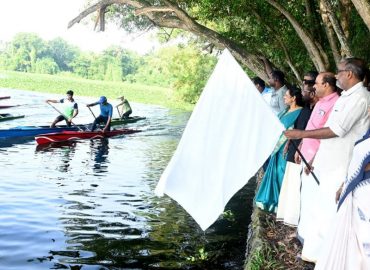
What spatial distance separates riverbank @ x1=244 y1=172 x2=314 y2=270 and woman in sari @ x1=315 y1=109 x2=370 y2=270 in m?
1.20

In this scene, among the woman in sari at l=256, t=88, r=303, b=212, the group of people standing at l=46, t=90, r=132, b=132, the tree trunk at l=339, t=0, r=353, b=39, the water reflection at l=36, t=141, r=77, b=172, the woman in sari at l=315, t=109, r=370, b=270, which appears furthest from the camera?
the group of people standing at l=46, t=90, r=132, b=132

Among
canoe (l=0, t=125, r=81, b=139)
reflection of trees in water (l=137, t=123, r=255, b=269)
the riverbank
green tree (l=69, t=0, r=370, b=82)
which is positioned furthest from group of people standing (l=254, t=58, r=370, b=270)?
canoe (l=0, t=125, r=81, b=139)

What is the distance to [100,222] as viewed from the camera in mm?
7855

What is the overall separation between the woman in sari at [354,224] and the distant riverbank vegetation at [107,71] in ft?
145

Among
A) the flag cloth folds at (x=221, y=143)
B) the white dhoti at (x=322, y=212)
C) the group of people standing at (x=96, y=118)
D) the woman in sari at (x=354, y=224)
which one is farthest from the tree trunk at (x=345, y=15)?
the group of people standing at (x=96, y=118)

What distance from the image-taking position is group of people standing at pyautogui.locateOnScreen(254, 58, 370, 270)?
3.57 metres

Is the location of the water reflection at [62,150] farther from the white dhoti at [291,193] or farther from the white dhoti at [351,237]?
the white dhoti at [351,237]

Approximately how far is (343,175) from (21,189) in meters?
7.19

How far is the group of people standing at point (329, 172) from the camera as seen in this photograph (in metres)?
3.57

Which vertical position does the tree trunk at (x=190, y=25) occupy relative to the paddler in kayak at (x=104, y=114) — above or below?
above

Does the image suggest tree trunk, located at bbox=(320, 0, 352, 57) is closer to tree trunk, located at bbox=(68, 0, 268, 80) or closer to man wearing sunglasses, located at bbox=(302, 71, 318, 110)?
man wearing sunglasses, located at bbox=(302, 71, 318, 110)

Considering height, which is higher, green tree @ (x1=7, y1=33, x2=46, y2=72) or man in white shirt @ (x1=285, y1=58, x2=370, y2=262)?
green tree @ (x1=7, y1=33, x2=46, y2=72)

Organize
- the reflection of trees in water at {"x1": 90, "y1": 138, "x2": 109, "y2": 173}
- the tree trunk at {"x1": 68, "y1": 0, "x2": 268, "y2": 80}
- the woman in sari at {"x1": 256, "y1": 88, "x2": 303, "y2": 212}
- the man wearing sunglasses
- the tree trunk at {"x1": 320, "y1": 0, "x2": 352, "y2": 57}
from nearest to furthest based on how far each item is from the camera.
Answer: the man wearing sunglasses → the woman in sari at {"x1": 256, "y1": 88, "x2": 303, "y2": 212} → the tree trunk at {"x1": 320, "y1": 0, "x2": 352, "y2": 57} → the tree trunk at {"x1": 68, "y1": 0, "x2": 268, "y2": 80} → the reflection of trees in water at {"x1": 90, "y1": 138, "x2": 109, "y2": 173}

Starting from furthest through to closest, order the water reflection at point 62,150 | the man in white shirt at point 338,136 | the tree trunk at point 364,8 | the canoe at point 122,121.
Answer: the canoe at point 122,121 → the water reflection at point 62,150 → the tree trunk at point 364,8 → the man in white shirt at point 338,136
